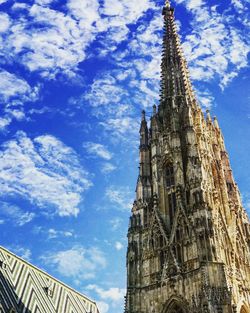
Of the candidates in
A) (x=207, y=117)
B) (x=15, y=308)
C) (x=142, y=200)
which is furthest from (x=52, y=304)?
(x=207, y=117)

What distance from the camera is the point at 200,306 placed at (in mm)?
33000

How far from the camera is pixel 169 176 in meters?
44.3

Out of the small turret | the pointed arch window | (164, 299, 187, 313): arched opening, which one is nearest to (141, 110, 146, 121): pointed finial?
the small turret

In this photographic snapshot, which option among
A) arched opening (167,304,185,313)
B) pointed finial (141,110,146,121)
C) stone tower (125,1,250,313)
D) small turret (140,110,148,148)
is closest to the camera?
stone tower (125,1,250,313)

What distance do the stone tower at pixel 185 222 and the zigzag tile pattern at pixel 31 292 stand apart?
926 centimetres

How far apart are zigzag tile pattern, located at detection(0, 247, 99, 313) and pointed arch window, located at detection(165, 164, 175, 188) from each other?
50.9ft

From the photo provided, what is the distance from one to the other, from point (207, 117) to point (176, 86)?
5086 mm

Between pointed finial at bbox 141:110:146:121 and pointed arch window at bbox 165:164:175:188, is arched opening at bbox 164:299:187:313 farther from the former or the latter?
pointed finial at bbox 141:110:146:121

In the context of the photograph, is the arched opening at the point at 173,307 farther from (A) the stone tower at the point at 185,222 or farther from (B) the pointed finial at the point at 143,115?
(B) the pointed finial at the point at 143,115

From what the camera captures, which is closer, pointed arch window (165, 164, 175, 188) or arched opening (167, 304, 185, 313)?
arched opening (167, 304, 185, 313)

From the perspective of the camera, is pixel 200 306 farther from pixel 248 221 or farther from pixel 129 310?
pixel 248 221

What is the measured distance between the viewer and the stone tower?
34812 millimetres

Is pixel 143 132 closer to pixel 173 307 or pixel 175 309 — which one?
pixel 173 307

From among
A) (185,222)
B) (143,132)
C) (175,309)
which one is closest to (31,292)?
(175,309)
